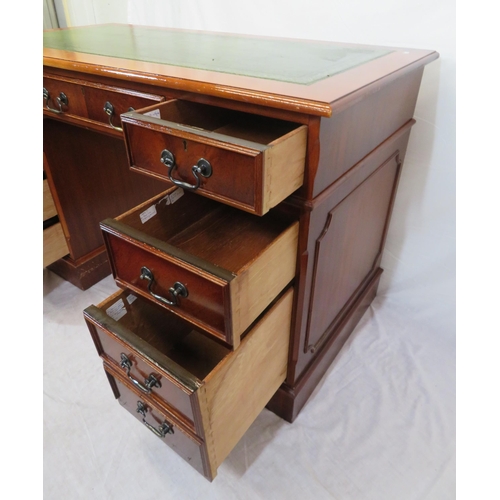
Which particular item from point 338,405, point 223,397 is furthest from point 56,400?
point 338,405

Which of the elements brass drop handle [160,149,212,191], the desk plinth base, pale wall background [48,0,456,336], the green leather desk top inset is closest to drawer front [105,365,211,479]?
the desk plinth base

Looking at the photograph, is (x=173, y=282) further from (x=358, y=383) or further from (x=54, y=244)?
(x=54, y=244)

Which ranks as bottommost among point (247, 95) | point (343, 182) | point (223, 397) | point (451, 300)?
point (451, 300)

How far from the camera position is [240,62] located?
2.56 ft

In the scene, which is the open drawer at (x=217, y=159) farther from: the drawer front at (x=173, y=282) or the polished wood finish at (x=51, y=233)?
the polished wood finish at (x=51, y=233)

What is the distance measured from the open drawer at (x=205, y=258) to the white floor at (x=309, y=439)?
1.44 ft

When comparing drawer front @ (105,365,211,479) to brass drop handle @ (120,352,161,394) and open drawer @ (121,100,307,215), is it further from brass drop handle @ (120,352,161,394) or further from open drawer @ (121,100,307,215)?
→ open drawer @ (121,100,307,215)

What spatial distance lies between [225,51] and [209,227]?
1.38ft

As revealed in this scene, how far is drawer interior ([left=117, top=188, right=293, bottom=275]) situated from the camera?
2.31ft

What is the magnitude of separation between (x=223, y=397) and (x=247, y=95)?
49 cm

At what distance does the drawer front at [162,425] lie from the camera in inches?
27.4

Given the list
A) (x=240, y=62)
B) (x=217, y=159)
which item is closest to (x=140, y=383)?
(x=217, y=159)
